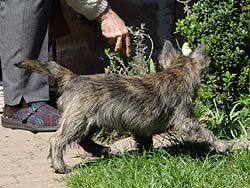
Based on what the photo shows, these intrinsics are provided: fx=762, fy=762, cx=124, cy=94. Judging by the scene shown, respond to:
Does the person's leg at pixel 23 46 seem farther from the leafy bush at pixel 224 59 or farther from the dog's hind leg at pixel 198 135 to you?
the dog's hind leg at pixel 198 135

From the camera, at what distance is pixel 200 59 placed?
5.52 meters

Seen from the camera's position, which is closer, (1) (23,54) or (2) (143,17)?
(1) (23,54)

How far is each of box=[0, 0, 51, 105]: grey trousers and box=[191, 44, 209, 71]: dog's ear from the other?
157cm

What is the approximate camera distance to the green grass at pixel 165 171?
15.3ft

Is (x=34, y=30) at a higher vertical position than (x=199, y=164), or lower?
higher

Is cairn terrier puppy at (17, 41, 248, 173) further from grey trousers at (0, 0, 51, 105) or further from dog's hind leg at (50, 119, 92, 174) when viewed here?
grey trousers at (0, 0, 51, 105)

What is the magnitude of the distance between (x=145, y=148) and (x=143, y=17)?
391cm

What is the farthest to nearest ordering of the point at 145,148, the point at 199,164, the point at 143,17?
1. the point at 143,17
2. the point at 145,148
3. the point at 199,164

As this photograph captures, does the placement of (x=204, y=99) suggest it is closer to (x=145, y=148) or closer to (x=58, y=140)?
(x=145, y=148)

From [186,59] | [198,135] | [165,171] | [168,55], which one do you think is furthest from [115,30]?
[165,171]

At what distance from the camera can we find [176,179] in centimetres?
464

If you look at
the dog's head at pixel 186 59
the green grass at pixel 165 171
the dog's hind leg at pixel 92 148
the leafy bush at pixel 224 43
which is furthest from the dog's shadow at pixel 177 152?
the leafy bush at pixel 224 43

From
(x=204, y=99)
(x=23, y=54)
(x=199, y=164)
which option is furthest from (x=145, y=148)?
(x=23, y=54)

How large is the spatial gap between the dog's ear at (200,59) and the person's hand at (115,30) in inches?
26.3
